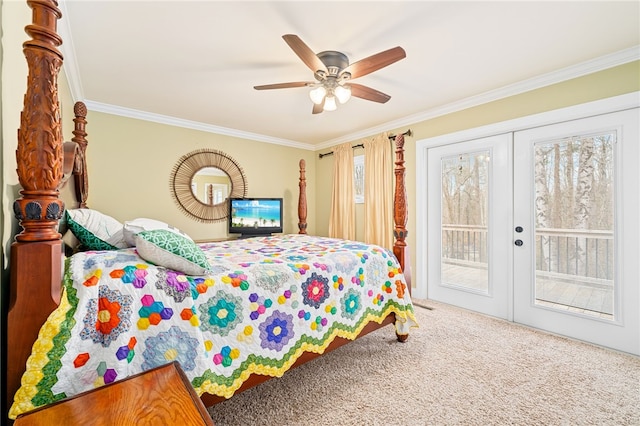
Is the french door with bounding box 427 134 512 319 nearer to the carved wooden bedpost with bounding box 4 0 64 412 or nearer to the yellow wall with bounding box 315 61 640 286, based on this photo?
the yellow wall with bounding box 315 61 640 286

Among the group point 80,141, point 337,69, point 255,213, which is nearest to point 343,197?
point 255,213

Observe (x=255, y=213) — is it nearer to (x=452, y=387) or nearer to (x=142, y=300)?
(x=142, y=300)

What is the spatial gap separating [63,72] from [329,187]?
3651mm

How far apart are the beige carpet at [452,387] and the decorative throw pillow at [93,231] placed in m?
1.18

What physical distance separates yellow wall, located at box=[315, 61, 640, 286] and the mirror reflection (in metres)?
2.22

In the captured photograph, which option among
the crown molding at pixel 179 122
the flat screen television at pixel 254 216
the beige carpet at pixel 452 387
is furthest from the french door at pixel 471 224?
the crown molding at pixel 179 122

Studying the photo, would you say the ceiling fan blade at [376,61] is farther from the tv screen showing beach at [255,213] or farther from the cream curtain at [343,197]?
the tv screen showing beach at [255,213]

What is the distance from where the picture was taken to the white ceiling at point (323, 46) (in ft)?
5.66

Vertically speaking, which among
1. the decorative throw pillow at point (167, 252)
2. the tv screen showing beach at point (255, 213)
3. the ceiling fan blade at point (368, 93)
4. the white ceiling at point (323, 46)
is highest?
the white ceiling at point (323, 46)

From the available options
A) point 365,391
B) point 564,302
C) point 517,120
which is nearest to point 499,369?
point 365,391

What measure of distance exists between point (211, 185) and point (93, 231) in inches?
99.1

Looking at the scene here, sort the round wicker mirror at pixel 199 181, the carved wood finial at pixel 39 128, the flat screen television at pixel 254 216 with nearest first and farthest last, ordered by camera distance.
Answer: the carved wood finial at pixel 39 128 → the round wicker mirror at pixel 199 181 → the flat screen television at pixel 254 216

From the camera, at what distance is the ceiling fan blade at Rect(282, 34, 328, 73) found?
163 centimetres

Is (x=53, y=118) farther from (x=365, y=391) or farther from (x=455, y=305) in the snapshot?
(x=455, y=305)
